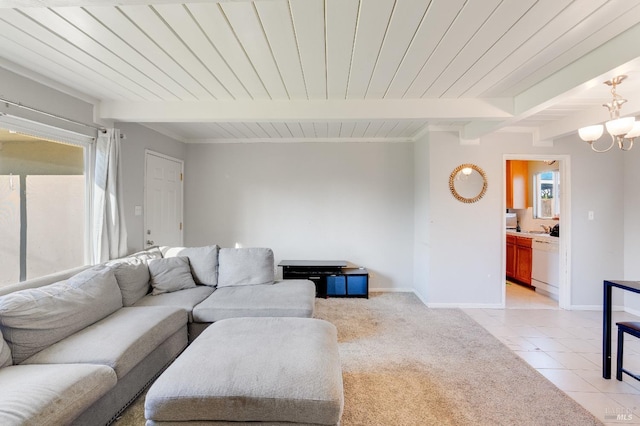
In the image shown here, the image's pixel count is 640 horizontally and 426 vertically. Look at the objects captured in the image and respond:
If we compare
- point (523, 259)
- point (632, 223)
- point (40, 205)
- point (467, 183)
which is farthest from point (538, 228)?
point (40, 205)

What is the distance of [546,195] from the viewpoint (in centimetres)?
535

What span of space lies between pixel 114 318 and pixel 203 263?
3.58 feet

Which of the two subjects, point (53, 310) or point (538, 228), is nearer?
point (53, 310)

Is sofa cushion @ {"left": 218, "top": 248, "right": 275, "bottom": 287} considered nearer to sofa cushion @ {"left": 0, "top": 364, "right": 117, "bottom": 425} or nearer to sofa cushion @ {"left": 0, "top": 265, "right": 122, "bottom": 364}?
sofa cushion @ {"left": 0, "top": 265, "right": 122, "bottom": 364}

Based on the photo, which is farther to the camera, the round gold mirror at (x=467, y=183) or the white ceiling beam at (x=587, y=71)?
the round gold mirror at (x=467, y=183)

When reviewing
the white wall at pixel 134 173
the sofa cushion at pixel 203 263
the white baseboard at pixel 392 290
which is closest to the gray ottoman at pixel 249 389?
the sofa cushion at pixel 203 263

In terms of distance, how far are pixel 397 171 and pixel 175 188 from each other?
3392 mm

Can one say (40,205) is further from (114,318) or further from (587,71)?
(587,71)

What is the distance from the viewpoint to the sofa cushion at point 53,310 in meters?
1.67

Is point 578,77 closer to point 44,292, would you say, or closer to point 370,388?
point 370,388

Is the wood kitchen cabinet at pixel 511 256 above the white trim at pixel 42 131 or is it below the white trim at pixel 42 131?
below

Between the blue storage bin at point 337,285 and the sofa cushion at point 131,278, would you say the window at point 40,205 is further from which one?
the blue storage bin at point 337,285

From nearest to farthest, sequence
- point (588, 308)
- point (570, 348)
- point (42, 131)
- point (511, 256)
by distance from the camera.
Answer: point (42, 131), point (570, 348), point (588, 308), point (511, 256)

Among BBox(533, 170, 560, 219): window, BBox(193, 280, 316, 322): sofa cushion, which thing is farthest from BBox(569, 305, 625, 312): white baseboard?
BBox(193, 280, 316, 322): sofa cushion
